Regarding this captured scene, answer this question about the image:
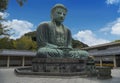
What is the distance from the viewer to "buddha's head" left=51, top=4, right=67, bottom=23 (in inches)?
525

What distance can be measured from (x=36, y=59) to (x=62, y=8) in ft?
16.2

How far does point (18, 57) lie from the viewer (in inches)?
1190

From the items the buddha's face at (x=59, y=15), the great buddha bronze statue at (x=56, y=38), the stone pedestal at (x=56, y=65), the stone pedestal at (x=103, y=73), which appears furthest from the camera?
the buddha's face at (x=59, y=15)

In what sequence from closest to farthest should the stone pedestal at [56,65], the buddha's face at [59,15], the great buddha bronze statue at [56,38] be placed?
the stone pedestal at [56,65]
the great buddha bronze statue at [56,38]
the buddha's face at [59,15]

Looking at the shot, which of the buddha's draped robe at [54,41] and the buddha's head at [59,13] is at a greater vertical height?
the buddha's head at [59,13]

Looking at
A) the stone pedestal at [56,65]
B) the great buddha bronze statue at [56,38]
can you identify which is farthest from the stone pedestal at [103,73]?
the great buddha bronze statue at [56,38]

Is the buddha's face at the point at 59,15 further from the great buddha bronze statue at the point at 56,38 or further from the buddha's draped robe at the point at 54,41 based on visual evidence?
the buddha's draped robe at the point at 54,41

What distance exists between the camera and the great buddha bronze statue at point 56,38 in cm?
1152

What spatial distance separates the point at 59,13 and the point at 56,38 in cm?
212

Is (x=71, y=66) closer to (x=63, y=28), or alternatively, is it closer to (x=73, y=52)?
(x=73, y=52)

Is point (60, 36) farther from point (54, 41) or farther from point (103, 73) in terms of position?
point (103, 73)

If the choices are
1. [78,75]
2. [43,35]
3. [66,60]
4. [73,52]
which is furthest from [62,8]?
[78,75]

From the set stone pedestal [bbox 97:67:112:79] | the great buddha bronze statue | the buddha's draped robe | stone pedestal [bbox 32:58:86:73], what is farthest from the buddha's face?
stone pedestal [bbox 97:67:112:79]

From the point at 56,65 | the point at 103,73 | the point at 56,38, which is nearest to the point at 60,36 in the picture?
the point at 56,38
